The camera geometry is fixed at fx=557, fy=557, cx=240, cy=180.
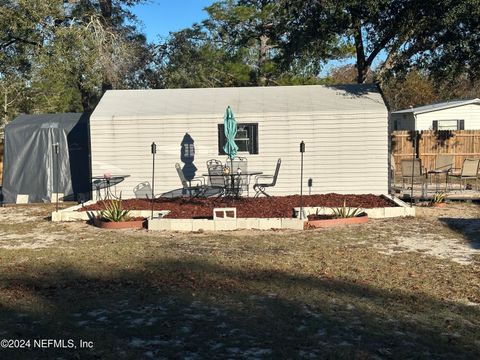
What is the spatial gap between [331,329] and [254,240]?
4.42m

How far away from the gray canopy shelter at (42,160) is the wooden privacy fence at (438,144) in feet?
40.2

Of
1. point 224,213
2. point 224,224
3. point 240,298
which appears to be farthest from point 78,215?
point 240,298

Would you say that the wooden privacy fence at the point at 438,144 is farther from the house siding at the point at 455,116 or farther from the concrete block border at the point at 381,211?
the concrete block border at the point at 381,211

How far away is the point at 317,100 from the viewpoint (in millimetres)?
14523

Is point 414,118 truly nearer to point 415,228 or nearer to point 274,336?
point 415,228

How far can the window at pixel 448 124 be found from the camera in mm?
29094

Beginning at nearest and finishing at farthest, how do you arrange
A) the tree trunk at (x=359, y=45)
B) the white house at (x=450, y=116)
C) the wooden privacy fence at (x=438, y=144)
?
the tree trunk at (x=359, y=45), the wooden privacy fence at (x=438, y=144), the white house at (x=450, y=116)

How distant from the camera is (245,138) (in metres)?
14.1

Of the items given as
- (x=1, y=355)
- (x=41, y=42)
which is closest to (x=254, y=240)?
(x=1, y=355)

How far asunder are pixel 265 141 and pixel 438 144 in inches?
417

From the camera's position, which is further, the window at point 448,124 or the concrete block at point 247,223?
the window at point 448,124

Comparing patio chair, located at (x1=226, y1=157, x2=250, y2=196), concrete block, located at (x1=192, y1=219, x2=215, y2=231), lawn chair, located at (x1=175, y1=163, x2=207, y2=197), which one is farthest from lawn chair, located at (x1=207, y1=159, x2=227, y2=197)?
concrete block, located at (x1=192, y1=219, x2=215, y2=231)

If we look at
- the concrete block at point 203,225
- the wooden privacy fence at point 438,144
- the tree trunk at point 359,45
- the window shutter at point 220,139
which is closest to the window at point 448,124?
the wooden privacy fence at point 438,144

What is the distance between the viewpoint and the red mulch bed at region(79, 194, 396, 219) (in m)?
11.1
